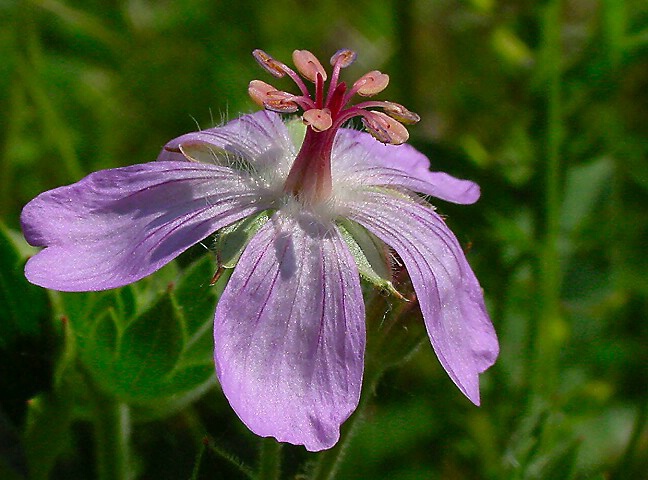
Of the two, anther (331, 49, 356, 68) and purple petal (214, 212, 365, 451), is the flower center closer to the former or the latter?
anther (331, 49, 356, 68)

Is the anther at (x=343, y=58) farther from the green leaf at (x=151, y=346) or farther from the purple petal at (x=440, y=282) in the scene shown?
the green leaf at (x=151, y=346)

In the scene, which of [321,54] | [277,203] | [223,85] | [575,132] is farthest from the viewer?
[321,54]

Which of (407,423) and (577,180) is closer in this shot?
(407,423)

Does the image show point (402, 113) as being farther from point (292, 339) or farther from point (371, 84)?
point (292, 339)

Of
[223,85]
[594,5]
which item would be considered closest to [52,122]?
[223,85]

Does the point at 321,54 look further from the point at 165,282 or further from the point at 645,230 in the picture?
the point at 165,282

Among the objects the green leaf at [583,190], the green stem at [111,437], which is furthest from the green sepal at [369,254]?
the green leaf at [583,190]

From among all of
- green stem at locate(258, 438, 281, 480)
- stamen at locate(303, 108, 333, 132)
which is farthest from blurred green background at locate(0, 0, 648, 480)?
stamen at locate(303, 108, 333, 132)
